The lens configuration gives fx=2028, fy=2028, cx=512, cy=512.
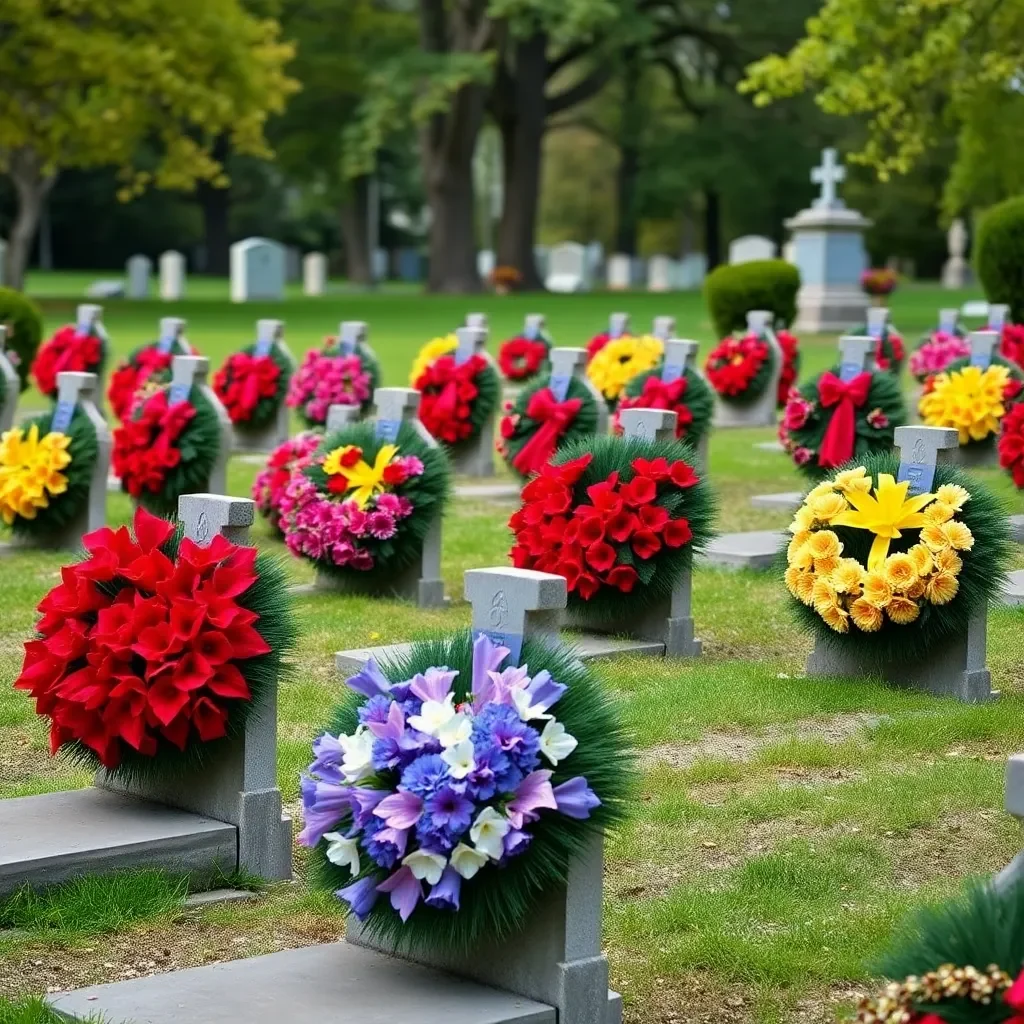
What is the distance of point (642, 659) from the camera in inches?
324

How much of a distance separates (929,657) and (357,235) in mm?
52186

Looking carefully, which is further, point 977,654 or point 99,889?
point 977,654

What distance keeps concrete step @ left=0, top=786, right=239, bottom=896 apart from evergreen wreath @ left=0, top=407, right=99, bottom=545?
5.23m

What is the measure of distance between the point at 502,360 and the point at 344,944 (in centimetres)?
1290

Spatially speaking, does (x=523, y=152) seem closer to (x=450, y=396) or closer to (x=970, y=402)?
(x=450, y=396)

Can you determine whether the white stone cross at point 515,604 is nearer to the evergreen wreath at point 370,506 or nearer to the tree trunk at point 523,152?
the evergreen wreath at point 370,506

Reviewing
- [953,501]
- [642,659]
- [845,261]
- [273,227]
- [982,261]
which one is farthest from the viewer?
[273,227]

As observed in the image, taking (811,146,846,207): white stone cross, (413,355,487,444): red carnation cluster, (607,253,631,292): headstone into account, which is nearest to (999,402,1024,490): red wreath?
(413,355,487,444): red carnation cluster

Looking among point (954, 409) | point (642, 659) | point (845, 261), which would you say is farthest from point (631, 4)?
point (642, 659)

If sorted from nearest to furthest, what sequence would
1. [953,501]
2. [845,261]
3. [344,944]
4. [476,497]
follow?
[344,944], [953,501], [476,497], [845,261]

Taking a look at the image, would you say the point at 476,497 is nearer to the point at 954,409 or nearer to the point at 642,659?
the point at 954,409

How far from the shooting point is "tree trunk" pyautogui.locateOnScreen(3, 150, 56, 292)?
34438 millimetres

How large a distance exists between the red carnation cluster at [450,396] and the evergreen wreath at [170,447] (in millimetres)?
Answer: 3305

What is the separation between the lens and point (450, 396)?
47.8 ft
